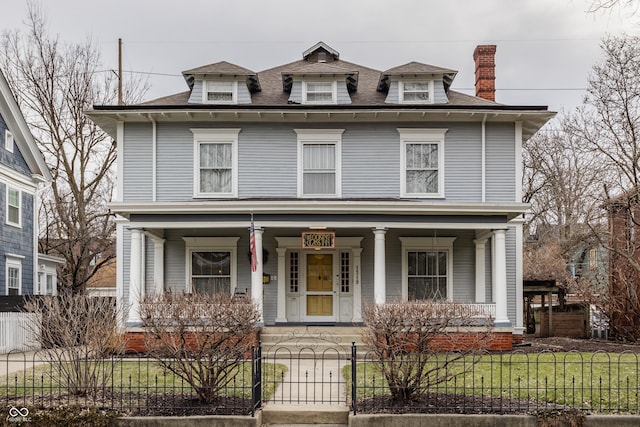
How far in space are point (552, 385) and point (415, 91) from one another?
11.3 m

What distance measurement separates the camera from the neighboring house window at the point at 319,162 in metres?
19.7

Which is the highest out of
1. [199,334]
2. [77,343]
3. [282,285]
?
[282,285]

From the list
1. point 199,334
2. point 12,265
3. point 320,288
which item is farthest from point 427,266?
point 12,265

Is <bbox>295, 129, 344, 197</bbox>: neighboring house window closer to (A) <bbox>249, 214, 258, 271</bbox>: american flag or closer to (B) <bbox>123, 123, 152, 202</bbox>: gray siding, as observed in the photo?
(A) <bbox>249, 214, 258, 271</bbox>: american flag

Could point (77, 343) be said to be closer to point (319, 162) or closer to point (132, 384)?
point (132, 384)

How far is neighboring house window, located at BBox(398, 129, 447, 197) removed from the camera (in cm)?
1966

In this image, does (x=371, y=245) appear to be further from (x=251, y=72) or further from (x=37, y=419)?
(x=37, y=419)

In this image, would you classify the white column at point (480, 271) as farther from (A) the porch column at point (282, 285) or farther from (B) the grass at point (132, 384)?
(B) the grass at point (132, 384)

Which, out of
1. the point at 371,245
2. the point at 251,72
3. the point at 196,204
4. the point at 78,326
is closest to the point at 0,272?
the point at 196,204

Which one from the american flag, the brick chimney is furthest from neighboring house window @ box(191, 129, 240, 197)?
the brick chimney

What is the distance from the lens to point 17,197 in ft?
78.0

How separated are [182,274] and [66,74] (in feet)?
43.2

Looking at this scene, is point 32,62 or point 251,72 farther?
point 32,62

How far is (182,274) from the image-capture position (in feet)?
65.6
